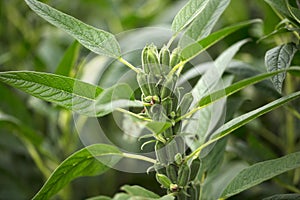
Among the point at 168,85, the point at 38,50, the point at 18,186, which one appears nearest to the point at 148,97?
the point at 168,85

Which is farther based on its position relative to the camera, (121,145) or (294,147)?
(121,145)

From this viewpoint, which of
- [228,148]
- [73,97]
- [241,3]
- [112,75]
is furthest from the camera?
[241,3]

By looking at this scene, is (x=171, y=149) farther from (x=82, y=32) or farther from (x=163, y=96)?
(x=82, y=32)

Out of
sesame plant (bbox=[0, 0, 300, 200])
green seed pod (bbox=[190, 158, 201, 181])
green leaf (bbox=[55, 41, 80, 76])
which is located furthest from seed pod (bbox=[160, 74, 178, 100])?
green leaf (bbox=[55, 41, 80, 76])

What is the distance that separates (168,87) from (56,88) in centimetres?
12

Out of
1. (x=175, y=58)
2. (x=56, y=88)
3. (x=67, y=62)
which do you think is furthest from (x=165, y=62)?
(x=67, y=62)

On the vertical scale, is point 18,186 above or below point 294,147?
below

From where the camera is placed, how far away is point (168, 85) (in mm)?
566

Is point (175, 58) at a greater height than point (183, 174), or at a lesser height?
greater

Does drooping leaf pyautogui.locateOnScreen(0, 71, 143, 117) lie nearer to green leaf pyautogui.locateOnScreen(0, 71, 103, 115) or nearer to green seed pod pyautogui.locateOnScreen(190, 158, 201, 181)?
green leaf pyautogui.locateOnScreen(0, 71, 103, 115)

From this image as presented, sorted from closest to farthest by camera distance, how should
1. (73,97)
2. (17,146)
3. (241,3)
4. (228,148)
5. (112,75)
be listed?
(73,97)
(228,148)
(112,75)
(17,146)
(241,3)

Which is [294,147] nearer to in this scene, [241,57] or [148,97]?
[241,57]

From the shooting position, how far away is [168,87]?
57 centimetres

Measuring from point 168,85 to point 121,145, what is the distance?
0.63m
